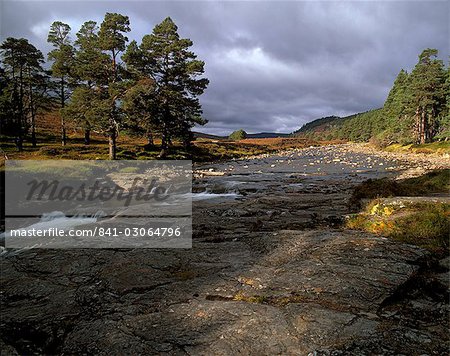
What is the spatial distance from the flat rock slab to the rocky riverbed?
2 cm

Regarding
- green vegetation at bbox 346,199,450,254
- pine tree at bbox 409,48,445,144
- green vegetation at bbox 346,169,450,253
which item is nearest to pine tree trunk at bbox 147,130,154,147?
green vegetation at bbox 346,169,450,253

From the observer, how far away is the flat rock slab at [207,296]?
518cm

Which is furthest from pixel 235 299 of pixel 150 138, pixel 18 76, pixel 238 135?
pixel 238 135

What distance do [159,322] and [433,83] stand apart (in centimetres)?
7141

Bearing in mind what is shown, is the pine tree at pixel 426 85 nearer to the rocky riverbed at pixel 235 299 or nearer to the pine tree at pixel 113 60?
the pine tree at pixel 113 60

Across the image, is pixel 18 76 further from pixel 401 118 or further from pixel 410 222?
pixel 401 118

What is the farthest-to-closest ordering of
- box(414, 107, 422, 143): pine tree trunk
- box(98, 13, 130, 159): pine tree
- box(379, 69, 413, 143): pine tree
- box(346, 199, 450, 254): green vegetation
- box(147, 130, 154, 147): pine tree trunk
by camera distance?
box(379, 69, 413, 143): pine tree, box(414, 107, 422, 143): pine tree trunk, box(147, 130, 154, 147): pine tree trunk, box(98, 13, 130, 159): pine tree, box(346, 199, 450, 254): green vegetation

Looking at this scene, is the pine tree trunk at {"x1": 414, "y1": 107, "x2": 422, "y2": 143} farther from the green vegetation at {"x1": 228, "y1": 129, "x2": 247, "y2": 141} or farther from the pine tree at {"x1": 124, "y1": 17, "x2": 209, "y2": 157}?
the green vegetation at {"x1": 228, "y1": 129, "x2": 247, "y2": 141}

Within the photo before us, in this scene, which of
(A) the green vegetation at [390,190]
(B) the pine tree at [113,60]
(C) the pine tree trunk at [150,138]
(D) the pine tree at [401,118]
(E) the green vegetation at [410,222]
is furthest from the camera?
(D) the pine tree at [401,118]

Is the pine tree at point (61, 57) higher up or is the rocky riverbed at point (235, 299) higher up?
the pine tree at point (61, 57)

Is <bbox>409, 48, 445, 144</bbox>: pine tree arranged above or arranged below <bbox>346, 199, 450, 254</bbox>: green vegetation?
above

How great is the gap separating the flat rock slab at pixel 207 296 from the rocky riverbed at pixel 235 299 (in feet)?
0.08

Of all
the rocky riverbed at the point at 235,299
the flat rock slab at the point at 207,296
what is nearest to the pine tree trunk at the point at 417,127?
the rocky riverbed at the point at 235,299

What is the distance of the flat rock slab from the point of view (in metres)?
5.18
